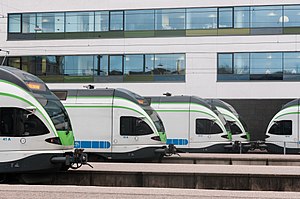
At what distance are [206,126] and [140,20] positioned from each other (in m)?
14.7

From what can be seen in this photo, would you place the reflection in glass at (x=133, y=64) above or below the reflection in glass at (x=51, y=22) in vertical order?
below

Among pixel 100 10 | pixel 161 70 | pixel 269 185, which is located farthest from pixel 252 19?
pixel 269 185

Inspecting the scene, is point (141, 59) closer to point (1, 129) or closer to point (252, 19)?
point (252, 19)

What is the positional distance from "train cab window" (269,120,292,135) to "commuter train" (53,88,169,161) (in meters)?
9.83

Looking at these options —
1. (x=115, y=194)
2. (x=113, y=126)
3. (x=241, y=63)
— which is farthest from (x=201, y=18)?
(x=115, y=194)

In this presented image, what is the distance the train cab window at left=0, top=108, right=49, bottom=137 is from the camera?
1383 centimetres

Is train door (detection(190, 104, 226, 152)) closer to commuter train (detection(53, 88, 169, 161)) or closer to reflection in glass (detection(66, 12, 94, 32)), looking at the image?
commuter train (detection(53, 88, 169, 161))

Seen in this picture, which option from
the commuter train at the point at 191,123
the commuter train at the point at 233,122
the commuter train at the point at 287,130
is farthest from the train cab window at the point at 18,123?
the commuter train at the point at 287,130

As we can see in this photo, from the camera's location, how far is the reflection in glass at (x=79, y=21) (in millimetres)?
38469

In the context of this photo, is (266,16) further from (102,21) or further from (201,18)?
(102,21)

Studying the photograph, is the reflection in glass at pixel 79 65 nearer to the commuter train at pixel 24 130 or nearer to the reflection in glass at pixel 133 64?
the reflection in glass at pixel 133 64

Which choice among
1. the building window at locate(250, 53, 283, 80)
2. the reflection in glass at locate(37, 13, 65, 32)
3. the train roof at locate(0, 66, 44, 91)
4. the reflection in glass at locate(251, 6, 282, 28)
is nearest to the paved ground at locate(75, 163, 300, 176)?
the train roof at locate(0, 66, 44, 91)

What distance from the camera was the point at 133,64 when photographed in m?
37.7

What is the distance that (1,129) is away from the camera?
1388 cm
